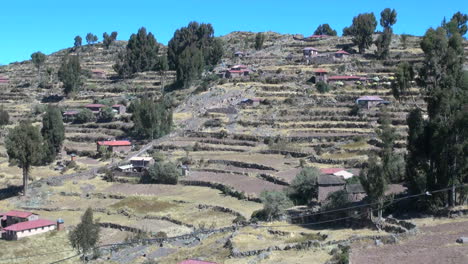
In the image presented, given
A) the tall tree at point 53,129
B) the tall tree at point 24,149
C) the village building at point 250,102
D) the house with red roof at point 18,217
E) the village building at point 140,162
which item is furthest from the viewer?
the village building at point 250,102

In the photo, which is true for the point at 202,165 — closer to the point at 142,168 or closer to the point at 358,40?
the point at 142,168

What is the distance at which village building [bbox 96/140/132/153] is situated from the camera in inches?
2633

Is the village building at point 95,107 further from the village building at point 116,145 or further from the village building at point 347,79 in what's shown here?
the village building at point 347,79

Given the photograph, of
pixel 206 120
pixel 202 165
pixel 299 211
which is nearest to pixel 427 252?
pixel 299 211

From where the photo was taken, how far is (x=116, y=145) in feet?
220

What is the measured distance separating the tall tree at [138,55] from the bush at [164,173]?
176 feet

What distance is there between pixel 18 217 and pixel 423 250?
31838mm

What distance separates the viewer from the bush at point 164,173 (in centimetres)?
5431

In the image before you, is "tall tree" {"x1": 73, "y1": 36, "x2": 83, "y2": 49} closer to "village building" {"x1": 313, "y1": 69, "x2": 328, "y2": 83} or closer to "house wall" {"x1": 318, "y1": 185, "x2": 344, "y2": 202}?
"village building" {"x1": 313, "y1": 69, "x2": 328, "y2": 83}

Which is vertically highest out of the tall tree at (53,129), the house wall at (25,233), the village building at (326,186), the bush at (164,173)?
the tall tree at (53,129)

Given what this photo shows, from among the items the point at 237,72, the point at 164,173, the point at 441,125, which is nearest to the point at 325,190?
the point at 441,125

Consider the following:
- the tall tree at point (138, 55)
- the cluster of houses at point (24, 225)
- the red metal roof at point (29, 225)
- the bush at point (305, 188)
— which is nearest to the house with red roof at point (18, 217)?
the cluster of houses at point (24, 225)

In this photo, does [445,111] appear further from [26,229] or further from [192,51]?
[192,51]

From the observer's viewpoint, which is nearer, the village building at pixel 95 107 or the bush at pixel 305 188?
the bush at pixel 305 188
